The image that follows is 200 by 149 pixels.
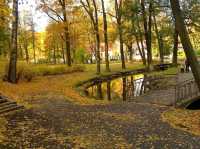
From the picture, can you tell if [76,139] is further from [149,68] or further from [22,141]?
[149,68]

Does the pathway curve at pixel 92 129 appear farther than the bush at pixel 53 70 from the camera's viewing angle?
No

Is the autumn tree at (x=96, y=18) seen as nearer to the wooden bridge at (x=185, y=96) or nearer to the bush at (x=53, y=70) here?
the bush at (x=53, y=70)

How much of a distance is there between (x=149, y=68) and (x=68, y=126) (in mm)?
28928

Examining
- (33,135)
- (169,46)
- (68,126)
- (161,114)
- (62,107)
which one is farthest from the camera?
(169,46)

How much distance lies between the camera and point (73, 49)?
61.6m

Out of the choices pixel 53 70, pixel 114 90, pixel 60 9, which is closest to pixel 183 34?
pixel 114 90

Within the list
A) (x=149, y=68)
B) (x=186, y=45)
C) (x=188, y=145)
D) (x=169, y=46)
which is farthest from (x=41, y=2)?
(x=188, y=145)

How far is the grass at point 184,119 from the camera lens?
13.9 metres

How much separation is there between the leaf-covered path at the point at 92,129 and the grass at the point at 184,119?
0.43 metres

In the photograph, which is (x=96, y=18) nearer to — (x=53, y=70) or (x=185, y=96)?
(x=53, y=70)

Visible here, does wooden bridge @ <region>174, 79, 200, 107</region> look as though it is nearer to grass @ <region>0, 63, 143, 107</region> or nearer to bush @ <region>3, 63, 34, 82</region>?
grass @ <region>0, 63, 143, 107</region>

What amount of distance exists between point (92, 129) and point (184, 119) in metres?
4.60

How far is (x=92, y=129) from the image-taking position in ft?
43.1

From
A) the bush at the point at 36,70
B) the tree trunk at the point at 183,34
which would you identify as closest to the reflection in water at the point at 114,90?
the bush at the point at 36,70
